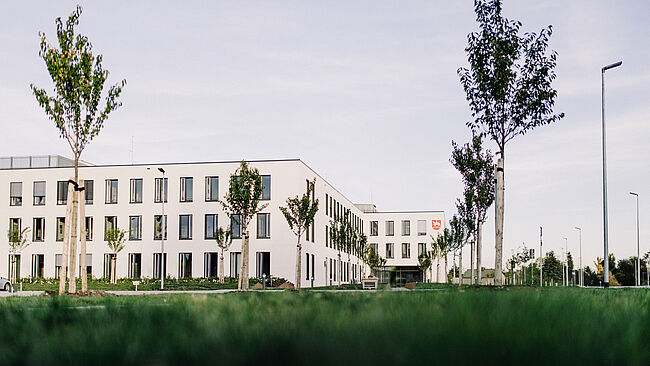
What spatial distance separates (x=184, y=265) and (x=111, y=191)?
1122 cm

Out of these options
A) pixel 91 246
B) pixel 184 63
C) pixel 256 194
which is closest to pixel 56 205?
pixel 91 246

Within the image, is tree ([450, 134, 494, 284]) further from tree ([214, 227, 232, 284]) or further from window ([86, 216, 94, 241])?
window ([86, 216, 94, 241])

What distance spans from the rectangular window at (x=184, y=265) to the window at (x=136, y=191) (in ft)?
24.2

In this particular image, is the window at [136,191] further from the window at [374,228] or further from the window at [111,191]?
the window at [374,228]

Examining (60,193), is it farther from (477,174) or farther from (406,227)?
(406,227)

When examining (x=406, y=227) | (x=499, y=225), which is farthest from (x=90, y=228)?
(x=406, y=227)

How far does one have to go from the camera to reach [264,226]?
61.3 metres

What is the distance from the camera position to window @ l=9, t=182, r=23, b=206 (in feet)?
213

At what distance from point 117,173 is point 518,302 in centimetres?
6461

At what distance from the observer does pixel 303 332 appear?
2256 millimetres

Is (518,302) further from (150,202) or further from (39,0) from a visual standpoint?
(150,202)

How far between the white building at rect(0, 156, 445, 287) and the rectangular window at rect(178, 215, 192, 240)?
100mm

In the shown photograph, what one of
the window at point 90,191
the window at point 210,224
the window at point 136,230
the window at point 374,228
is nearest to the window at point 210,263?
the window at point 210,224

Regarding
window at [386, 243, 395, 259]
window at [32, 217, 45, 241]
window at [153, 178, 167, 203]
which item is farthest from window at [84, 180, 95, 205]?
window at [386, 243, 395, 259]
